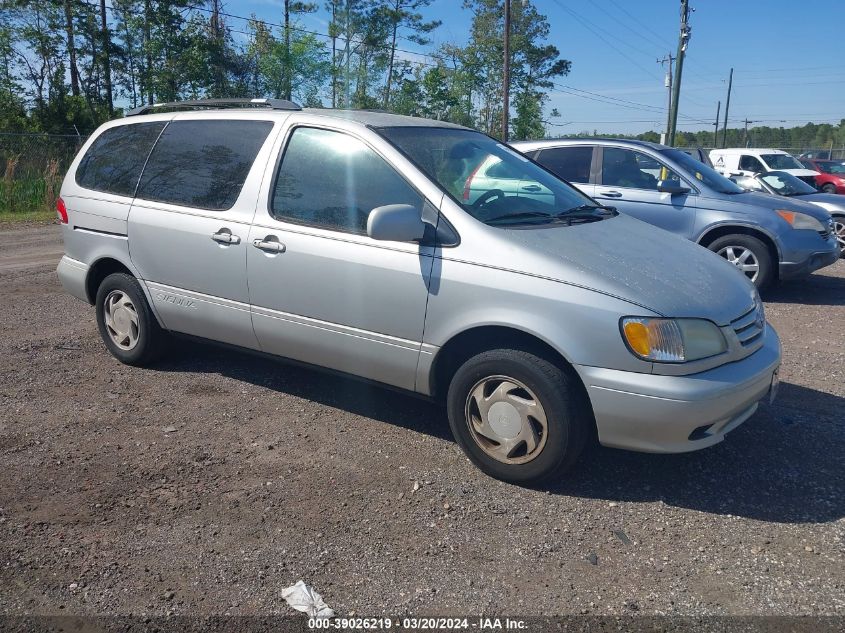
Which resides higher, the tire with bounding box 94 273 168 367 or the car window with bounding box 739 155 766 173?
the car window with bounding box 739 155 766 173

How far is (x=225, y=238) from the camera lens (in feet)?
14.4

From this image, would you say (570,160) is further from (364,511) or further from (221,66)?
A: (221,66)

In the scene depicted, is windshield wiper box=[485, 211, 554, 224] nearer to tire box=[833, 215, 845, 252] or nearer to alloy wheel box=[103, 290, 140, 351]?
alloy wheel box=[103, 290, 140, 351]

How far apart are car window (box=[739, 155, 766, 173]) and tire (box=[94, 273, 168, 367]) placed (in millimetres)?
16108

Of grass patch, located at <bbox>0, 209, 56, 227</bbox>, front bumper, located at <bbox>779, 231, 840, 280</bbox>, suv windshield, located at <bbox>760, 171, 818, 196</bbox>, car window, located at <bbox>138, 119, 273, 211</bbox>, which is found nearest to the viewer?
car window, located at <bbox>138, 119, 273, 211</bbox>

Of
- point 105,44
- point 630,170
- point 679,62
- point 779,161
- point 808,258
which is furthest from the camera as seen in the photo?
point 105,44

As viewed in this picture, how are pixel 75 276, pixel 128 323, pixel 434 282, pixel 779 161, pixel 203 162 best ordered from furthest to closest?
pixel 779 161 < pixel 75 276 < pixel 128 323 < pixel 203 162 < pixel 434 282

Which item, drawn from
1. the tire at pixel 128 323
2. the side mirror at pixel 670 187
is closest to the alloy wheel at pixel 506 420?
the tire at pixel 128 323

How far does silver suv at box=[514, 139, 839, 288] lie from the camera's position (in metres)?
8.05

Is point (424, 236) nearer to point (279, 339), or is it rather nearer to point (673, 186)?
point (279, 339)

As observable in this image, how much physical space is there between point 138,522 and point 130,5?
32240 millimetres

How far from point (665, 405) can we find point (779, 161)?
17.2 meters

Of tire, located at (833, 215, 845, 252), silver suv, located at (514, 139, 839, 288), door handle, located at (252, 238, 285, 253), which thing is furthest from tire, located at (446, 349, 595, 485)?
tire, located at (833, 215, 845, 252)

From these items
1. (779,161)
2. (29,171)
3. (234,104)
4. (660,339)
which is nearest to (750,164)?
(779,161)
